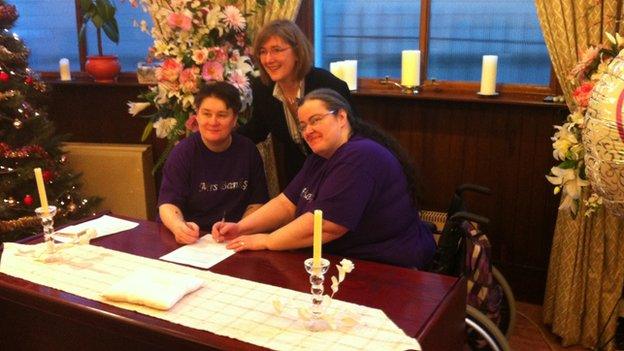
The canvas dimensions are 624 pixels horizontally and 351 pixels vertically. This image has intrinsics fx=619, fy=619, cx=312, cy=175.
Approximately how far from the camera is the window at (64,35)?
3.93m

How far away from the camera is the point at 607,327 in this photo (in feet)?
8.66

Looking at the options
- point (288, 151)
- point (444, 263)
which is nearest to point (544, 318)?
point (444, 263)

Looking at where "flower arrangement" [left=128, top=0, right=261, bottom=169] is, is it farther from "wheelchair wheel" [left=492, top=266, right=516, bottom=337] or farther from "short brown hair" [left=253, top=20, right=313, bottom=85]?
"wheelchair wheel" [left=492, top=266, right=516, bottom=337]

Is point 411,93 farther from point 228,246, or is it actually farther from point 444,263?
point 228,246

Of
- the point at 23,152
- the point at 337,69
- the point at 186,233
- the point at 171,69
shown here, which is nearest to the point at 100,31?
the point at 23,152

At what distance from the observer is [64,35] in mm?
4059

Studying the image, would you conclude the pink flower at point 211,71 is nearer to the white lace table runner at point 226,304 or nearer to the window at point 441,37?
the window at point 441,37

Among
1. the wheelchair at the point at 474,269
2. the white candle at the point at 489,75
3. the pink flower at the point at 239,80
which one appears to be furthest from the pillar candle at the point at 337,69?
the wheelchair at the point at 474,269

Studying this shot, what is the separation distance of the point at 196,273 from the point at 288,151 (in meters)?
1.22

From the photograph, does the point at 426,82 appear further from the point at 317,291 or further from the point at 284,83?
the point at 317,291

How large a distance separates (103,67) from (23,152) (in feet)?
2.72

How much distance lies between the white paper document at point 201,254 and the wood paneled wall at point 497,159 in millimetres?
1218

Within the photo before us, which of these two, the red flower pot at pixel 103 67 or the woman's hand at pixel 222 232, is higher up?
the red flower pot at pixel 103 67

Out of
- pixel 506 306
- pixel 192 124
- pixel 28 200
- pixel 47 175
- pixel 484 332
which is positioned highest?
pixel 192 124
